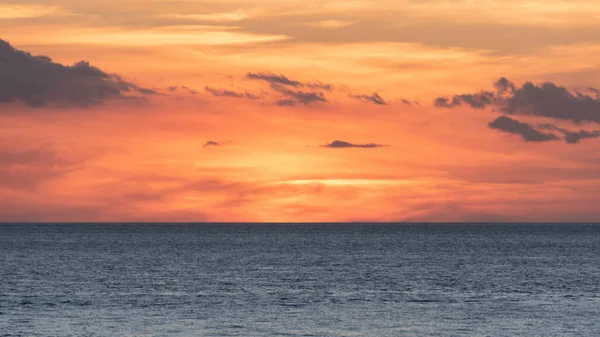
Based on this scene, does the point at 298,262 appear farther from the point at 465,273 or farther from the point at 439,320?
the point at 439,320

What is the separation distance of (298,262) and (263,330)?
250 ft

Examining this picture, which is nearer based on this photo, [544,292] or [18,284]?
[544,292]

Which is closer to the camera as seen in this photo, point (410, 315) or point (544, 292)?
point (410, 315)

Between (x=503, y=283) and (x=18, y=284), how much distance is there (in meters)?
53.5

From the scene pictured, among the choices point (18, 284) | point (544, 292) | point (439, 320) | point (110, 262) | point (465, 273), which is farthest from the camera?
point (110, 262)

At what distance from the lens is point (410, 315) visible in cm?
7138

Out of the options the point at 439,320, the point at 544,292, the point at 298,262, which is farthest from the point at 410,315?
the point at 298,262

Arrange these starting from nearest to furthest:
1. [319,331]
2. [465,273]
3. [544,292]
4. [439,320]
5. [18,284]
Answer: [319,331], [439,320], [544,292], [18,284], [465,273]

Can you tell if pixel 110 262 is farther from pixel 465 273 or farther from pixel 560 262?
pixel 560 262

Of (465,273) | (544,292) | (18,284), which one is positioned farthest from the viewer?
(465,273)

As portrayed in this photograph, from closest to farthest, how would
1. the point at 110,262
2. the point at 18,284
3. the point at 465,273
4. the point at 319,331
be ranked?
the point at 319,331, the point at 18,284, the point at 465,273, the point at 110,262

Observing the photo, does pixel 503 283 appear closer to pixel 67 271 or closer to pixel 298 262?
pixel 298 262

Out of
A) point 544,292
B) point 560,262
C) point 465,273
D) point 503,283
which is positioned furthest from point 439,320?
point 560,262

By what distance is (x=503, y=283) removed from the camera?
10006 centimetres
